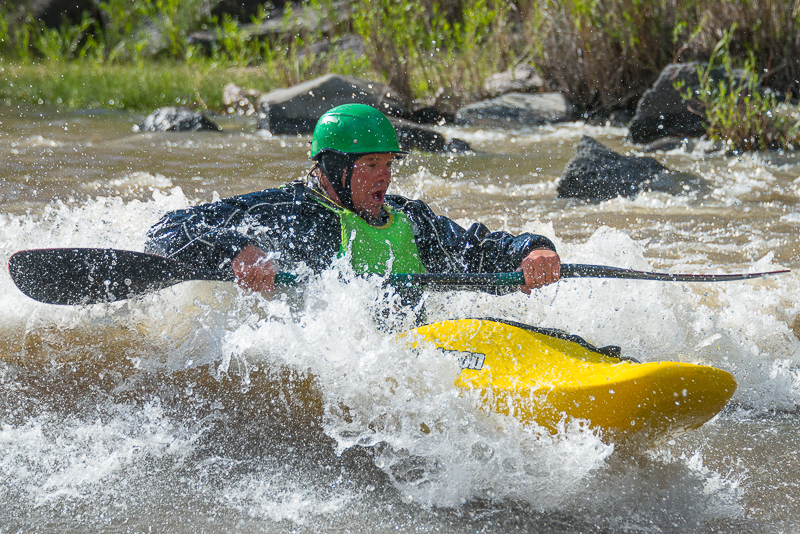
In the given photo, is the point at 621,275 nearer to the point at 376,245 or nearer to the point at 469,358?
the point at 469,358

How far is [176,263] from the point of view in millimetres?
2973

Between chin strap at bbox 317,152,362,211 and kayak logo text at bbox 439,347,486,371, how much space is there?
0.80m

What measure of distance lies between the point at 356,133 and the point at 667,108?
574 cm

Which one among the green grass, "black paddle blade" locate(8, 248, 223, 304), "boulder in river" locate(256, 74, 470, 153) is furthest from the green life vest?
the green grass

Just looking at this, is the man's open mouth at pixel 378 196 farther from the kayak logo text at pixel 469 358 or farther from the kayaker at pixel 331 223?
the kayak logo text at pixel 469 358

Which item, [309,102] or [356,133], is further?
[309,102]

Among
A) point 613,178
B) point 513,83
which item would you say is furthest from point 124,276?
point 513,83

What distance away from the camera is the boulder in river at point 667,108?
7863mm

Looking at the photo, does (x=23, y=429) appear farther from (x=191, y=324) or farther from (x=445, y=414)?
(x=445, y=414)

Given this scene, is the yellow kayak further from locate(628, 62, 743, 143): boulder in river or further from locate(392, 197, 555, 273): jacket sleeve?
locate(628, 62, 743, 143): boulder in river

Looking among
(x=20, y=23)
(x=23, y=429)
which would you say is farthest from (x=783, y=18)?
(x=20, y=23)

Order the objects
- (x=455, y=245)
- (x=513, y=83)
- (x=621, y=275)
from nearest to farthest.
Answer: (x=621, y=275) → (x=455, y=245) → (x=513, y=83)

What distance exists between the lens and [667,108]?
25.9 feet

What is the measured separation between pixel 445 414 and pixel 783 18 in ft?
25.5
